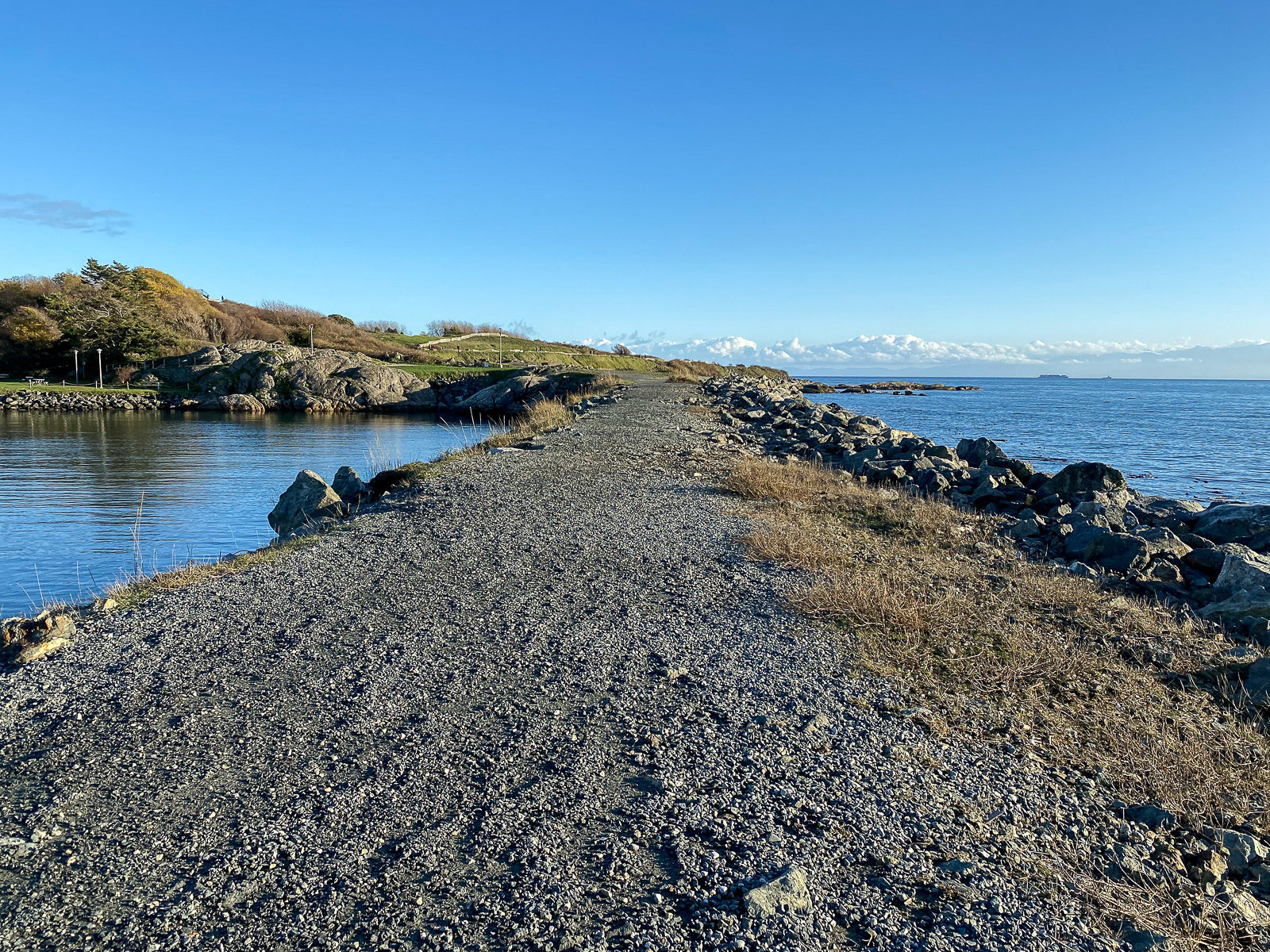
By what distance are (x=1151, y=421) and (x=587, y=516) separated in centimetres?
4345

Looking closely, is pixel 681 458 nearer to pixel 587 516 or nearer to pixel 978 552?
pixel 587 516

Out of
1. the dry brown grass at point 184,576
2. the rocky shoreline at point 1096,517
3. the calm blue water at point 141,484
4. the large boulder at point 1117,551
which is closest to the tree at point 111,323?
the calm blue water at point 141,484

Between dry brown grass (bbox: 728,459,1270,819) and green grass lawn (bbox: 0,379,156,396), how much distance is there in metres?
52.3

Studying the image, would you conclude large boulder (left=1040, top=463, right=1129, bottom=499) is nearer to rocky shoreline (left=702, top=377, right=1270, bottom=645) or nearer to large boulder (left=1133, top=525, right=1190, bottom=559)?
rocky shoreline (left=702, top=377, right=1270, bottom=645)

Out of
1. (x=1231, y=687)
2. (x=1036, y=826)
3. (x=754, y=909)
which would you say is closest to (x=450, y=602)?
(x=754, y=909)

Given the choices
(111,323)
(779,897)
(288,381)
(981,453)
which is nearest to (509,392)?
(288,381)

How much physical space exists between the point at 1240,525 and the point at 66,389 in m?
58.4

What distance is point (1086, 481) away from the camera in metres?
12.8

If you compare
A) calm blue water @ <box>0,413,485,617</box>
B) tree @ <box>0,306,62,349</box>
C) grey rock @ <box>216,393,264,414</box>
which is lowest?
calm blue water @ <box>0,413,485,617</box>

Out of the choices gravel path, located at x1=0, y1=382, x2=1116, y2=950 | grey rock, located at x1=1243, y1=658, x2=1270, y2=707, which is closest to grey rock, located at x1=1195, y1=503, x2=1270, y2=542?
grey rock, located at x1=1243, y1=658, x2=1270, y2=707

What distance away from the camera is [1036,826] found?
3.29m

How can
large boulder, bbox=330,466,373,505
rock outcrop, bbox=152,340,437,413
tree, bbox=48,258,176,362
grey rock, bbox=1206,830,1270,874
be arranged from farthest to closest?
tree, bbox=48,258,176,362 → rock outcrop, bbox=152,340,437,413 → large boulder, bbox=330,466,373,505 → grey rock, bbox=1206,830,1270,874

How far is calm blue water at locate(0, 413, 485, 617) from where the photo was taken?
10.9m

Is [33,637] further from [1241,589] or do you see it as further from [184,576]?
[1241,589]
